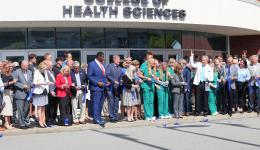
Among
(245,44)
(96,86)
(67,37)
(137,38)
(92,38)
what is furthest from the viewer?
(245,44)

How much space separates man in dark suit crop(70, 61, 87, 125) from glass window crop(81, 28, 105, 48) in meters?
9.01

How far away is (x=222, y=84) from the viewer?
16797 mm

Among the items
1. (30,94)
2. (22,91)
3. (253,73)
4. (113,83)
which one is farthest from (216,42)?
(22,91)

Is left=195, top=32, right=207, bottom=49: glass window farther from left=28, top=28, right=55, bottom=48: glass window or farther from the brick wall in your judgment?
left=28, top=28, right=55, bottom=48: glass window

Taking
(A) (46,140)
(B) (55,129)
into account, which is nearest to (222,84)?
(B) (55,129)

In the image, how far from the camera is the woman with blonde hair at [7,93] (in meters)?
13.2

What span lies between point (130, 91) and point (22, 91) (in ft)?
11.0

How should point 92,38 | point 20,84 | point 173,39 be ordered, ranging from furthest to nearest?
point 173,39
point 92,38
point 20,84

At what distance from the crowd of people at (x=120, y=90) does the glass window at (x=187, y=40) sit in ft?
28.1

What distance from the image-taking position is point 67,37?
A: 2330 centimetres

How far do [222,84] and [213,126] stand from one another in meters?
3.02

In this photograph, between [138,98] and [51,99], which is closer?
[51,99]

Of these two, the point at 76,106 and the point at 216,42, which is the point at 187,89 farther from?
the point at 216,42

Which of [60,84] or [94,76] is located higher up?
[94,76]
